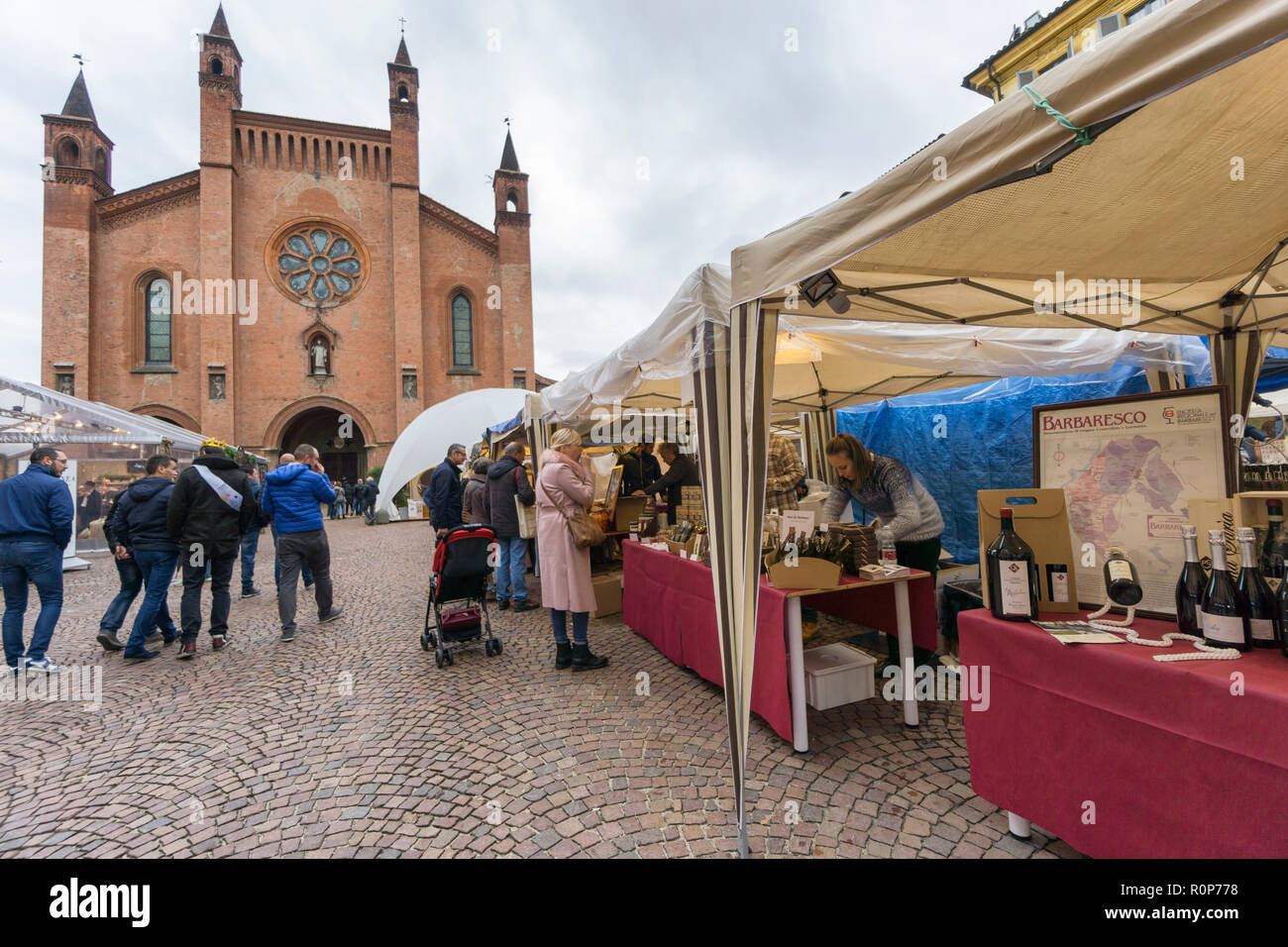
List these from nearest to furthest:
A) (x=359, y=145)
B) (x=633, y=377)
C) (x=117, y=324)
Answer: (x=633, y=377) < (x=117, y=324) < (x=359, y=145)

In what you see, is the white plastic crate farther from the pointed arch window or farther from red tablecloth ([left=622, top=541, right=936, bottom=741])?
the pointed arch window

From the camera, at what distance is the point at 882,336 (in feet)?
13.7

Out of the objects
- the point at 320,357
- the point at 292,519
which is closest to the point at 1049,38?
the point at 292,519

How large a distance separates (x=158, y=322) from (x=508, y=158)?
1598 centimetres

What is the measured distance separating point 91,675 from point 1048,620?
6694mm

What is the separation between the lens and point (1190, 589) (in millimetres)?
1699

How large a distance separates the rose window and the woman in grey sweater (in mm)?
24006

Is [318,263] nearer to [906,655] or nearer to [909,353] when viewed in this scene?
[909,353]

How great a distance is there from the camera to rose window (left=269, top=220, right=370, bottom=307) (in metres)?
21.7

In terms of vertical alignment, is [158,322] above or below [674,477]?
above

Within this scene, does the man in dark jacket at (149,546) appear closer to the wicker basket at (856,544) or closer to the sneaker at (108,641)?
the sneaker at (108,641)
